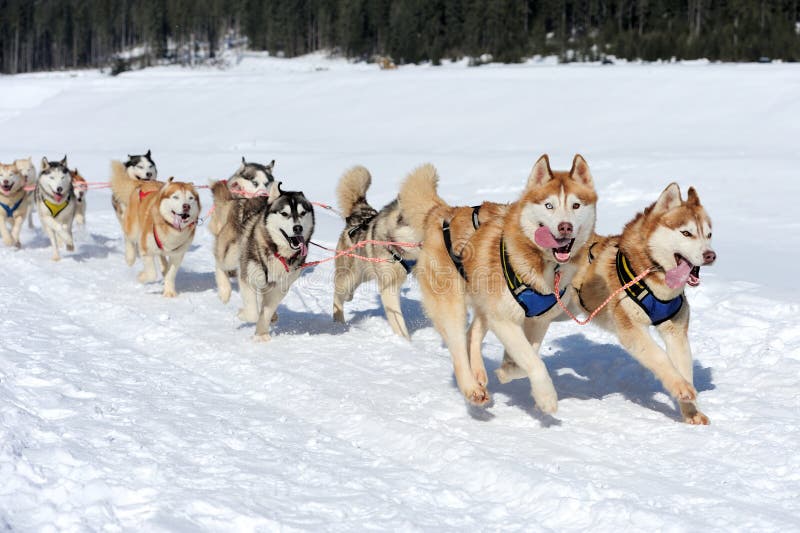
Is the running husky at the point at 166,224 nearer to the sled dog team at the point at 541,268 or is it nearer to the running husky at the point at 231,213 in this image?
the running husky at the point at 231,213

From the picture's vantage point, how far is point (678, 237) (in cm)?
399

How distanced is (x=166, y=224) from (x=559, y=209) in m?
4.30

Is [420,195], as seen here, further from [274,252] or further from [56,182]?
[56,182]

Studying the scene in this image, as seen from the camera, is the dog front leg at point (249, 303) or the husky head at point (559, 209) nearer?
the husky head at point (559, 209)

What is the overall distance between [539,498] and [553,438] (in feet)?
2.53

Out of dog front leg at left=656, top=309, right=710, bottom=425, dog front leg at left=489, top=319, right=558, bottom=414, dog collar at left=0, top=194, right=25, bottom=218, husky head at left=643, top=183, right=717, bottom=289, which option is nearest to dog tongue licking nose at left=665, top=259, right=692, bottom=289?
husky head at left=643, top=183, right=717, bottom=289

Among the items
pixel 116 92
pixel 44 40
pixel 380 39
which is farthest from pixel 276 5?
pixel 116 92

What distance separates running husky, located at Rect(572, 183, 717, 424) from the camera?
12.9 feet

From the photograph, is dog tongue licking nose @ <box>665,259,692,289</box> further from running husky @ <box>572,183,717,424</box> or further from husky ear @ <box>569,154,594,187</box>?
husky ear @ <box>569,154,594,187</box>

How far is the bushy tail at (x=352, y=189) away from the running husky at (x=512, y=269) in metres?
1.93

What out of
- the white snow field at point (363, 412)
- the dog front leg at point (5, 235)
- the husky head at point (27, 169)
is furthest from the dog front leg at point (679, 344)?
the husky head at point (27, 169)

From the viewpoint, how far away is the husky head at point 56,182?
8578 millimetres

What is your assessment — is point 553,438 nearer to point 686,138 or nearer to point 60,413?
point 60,413

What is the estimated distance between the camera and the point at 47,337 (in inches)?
201
